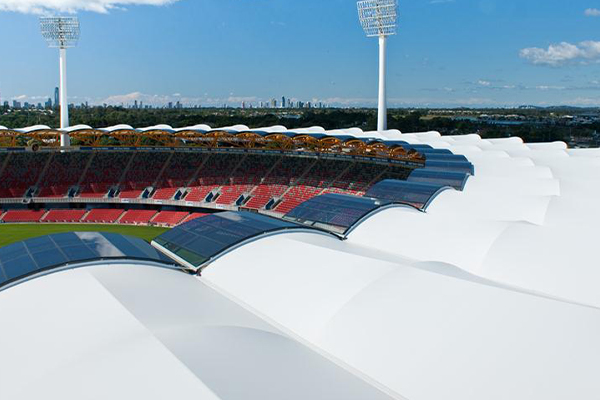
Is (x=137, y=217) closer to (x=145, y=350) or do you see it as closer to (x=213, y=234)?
(x=213, y=234)

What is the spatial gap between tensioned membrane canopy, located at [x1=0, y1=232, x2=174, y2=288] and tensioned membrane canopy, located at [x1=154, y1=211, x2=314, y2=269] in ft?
3.53

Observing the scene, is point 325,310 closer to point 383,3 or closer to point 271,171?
point 271,171

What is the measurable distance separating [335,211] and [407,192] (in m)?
6.58

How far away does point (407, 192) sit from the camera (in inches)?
1144

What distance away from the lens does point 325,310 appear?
12930 mm

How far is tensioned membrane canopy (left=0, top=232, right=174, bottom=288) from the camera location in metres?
14.0

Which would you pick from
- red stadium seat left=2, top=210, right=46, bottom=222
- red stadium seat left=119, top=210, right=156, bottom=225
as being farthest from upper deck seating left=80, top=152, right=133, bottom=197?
red stadium seat left=2, top=210, right=46, bottom=222

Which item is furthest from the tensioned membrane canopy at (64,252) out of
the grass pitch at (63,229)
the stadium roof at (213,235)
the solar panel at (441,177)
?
the grass pitch at (63,229)

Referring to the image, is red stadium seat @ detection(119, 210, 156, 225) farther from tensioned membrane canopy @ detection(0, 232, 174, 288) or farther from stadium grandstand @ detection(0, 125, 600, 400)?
tensioned membrane canopy @ detection(0, 232, 174, 288)

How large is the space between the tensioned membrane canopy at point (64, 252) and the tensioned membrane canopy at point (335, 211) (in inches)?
330

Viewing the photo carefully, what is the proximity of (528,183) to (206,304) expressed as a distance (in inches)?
949

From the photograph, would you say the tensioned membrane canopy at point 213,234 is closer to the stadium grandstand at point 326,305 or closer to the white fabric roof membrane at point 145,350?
the stadium grandstand at point 326,305

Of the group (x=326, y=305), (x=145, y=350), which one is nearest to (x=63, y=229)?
(x=326, y=305)

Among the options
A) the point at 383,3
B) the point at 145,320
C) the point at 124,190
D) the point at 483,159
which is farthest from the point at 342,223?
the point at 383,3
